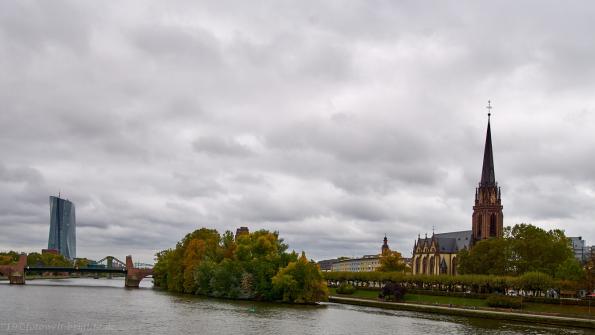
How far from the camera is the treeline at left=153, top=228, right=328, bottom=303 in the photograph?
10881cm

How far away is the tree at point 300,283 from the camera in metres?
108

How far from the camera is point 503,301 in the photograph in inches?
3949

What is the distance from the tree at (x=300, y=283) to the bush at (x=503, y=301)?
2625 cm

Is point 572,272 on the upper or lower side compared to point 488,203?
lower

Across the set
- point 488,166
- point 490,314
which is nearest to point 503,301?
point 490,314

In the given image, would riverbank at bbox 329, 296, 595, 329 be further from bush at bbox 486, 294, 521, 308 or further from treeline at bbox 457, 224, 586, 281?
treeline at bbox 457, 224, 586, 281

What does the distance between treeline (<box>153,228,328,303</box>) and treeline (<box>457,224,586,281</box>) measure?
4466 centimetres

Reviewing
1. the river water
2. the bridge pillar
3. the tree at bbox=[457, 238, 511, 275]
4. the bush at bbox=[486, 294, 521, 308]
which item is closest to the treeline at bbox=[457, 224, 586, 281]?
the tree at bbox=[457, 238, 511, 275]

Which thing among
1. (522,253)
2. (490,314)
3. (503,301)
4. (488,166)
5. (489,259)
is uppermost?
(488,166)

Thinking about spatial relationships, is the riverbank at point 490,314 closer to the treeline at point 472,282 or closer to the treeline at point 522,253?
the treeline at point 472,282

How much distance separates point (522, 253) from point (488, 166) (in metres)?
61.6

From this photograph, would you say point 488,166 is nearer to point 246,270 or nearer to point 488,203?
point 488,203

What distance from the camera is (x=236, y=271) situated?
11912 centimetres

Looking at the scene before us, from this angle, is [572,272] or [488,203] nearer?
[572,272]
